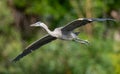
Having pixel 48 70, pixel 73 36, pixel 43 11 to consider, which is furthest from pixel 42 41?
pixel 43 11

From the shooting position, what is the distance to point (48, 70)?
9.47m

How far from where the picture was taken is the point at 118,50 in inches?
402

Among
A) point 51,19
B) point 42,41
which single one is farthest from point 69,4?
point 42,41

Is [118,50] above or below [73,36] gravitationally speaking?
below

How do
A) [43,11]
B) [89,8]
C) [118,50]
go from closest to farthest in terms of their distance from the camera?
[118,50], [89,8], [43,11]

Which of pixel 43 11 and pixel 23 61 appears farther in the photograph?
pixel 43 11

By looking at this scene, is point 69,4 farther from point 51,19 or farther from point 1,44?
point 1,44

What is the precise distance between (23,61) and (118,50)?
4.42ft

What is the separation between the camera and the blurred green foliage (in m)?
9.54

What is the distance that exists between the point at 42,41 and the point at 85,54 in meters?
3.87

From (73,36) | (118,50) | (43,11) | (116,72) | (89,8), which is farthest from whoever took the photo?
(43,11)

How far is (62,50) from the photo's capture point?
9617mm

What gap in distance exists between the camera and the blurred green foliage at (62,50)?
9.54 m

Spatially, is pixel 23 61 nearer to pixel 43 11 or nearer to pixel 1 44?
pixel 1 44
